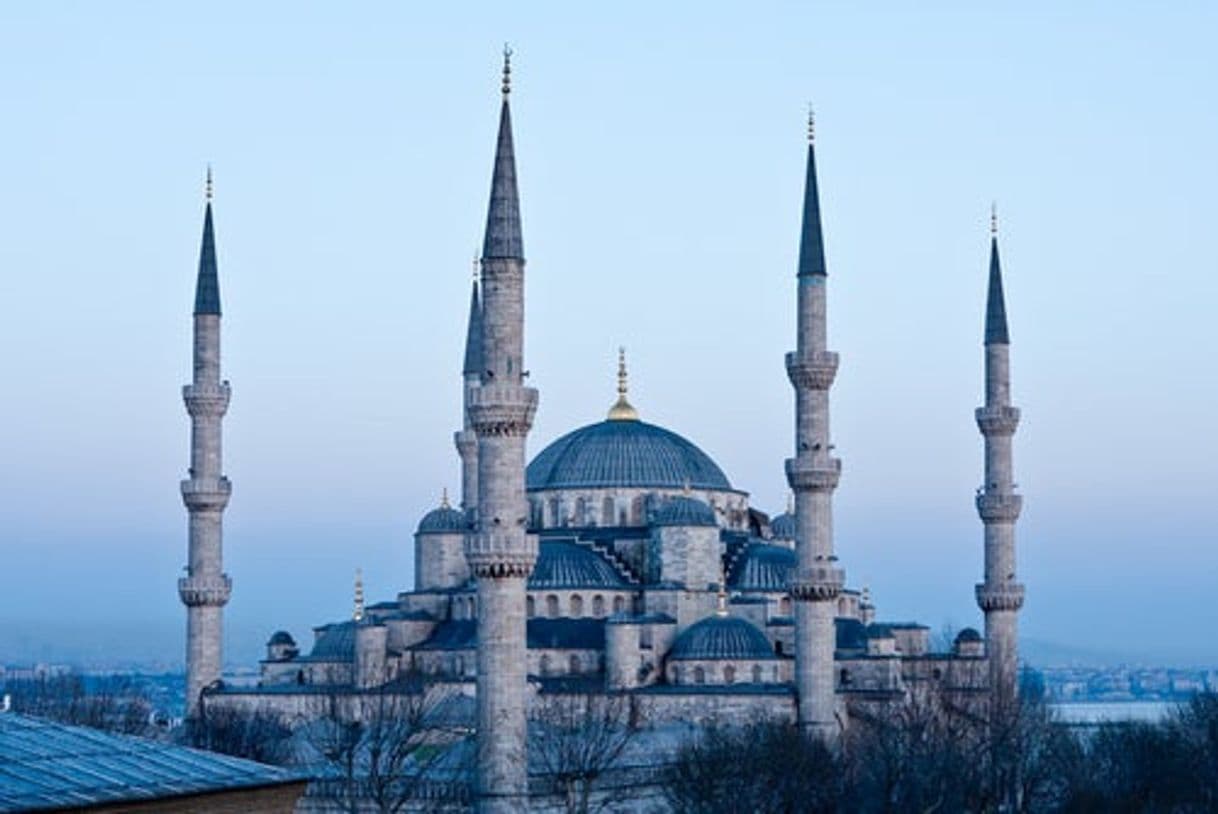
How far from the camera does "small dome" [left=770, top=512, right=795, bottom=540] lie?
58.9 meters

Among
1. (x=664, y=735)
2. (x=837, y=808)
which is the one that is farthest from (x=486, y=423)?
(x=664, y=735)

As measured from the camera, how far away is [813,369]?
44.7 m

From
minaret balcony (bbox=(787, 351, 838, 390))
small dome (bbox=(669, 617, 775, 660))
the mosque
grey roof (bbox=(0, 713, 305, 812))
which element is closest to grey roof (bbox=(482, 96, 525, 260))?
the mosque

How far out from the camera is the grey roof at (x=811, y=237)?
45125 millimetres

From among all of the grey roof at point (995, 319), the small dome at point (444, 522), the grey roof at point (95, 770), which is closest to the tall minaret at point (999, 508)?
the grey roof at point (995, 319)

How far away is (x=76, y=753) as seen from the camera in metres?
16.0

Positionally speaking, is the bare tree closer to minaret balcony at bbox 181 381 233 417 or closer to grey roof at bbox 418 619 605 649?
grey roof at bbox 418 619 605 649

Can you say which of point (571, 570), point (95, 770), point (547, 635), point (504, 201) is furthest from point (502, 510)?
point (95, 770)

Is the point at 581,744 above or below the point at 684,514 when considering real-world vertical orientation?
below

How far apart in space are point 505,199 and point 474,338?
656 inches

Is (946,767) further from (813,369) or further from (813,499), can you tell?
(813,369)

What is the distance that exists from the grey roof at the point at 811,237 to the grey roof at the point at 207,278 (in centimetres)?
1142

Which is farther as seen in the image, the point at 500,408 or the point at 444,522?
the point at 444,522

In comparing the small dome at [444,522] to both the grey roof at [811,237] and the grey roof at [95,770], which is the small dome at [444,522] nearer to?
the grey roof at [811,237]
